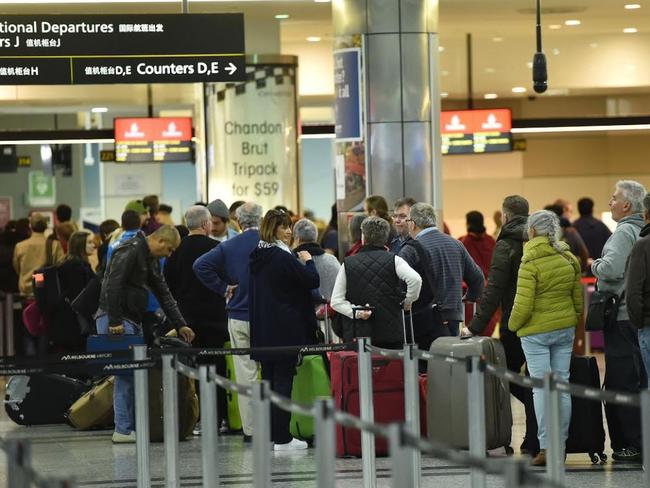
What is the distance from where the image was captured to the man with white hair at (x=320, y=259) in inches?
415

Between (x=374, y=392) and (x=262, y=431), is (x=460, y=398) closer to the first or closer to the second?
(x=374, y=392)

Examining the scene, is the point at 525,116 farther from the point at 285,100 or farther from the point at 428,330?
the point at 428,330

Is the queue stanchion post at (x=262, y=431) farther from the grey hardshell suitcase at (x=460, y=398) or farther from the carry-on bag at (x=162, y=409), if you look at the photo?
the carry-on bag at (x=162, y=409)

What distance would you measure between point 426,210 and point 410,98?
321cm

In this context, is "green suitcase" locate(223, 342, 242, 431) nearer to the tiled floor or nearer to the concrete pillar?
the tiled floor

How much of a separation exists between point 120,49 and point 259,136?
465 centimetres

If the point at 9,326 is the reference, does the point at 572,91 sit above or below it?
above

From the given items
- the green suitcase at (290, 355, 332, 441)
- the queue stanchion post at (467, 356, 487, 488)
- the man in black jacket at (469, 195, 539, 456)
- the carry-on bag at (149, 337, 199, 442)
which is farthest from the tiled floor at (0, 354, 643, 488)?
the queue stanchion post at (467, 356, 487, 488)

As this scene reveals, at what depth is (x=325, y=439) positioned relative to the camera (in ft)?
17.1

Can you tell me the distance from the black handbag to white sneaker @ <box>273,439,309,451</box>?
2.13 m

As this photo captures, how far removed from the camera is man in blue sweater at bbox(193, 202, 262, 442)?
1018 cm

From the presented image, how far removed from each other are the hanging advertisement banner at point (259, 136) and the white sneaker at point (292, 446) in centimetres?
697

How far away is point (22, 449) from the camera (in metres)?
4.82

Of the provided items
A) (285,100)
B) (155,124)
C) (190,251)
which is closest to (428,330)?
(190,251)
